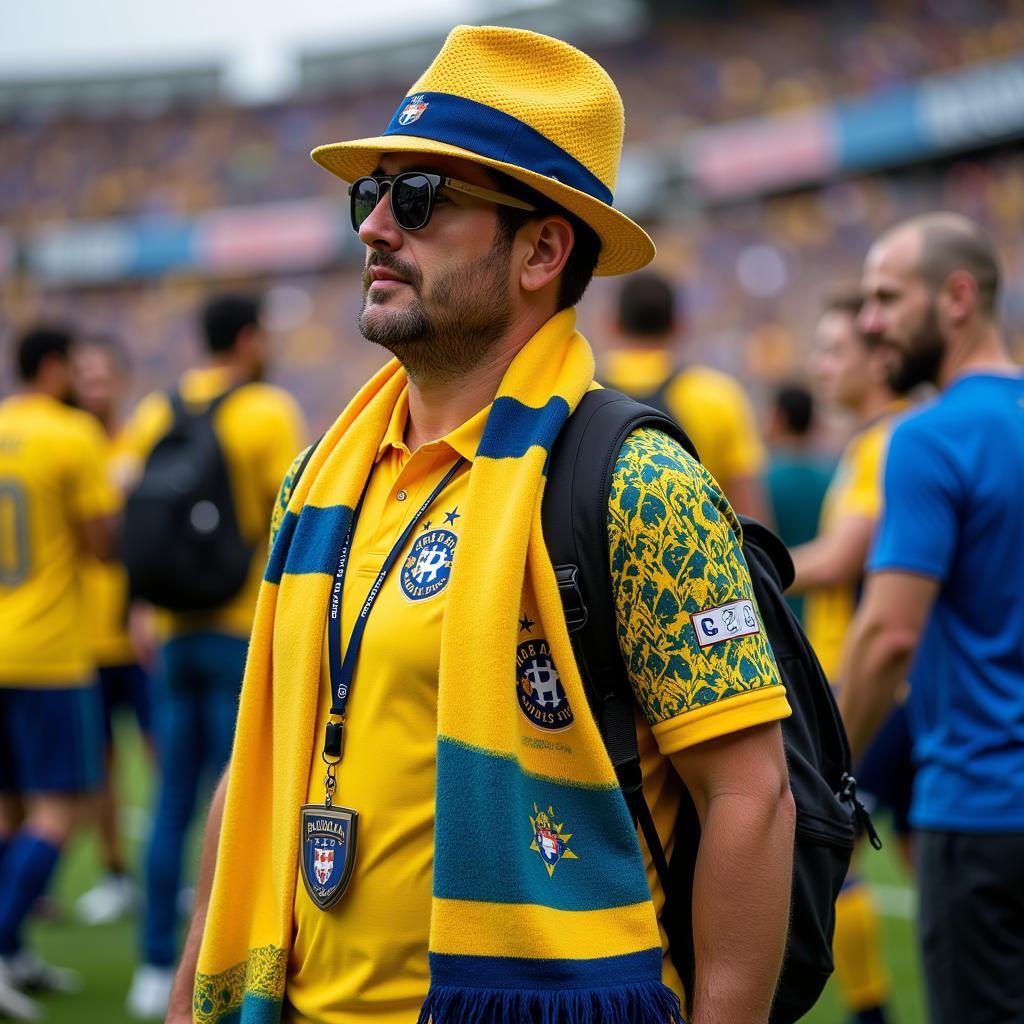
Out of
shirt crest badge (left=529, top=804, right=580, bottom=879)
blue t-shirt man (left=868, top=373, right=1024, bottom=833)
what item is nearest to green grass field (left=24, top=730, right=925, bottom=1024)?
blue t-shirt man (left=868, top=373, right=1024, bottom=833)

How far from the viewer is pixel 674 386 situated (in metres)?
5.24

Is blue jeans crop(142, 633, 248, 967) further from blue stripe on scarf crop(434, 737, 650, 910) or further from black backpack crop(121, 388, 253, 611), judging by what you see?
blue stripe on scarf crop(434, 737, 650, 910)

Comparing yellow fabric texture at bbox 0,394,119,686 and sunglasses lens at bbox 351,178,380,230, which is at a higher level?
sunglasses lens at bbox 351,178,380,230

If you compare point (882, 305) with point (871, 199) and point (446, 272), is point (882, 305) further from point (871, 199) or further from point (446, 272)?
point (871, 199)

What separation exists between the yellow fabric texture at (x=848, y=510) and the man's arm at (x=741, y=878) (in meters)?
2.86

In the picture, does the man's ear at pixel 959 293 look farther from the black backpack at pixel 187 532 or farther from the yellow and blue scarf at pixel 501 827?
the black backpack at pixel 187 532

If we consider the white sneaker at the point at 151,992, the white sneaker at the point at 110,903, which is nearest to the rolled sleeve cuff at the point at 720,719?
the white sneaker at the point at 151,992

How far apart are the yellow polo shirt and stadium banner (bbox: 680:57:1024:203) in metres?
20.9

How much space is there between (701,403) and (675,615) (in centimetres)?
337

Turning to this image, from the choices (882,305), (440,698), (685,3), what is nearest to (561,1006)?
(440,698)

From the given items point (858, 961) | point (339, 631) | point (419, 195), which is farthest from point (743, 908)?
point (858, 961)

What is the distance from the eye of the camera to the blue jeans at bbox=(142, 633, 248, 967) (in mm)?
5258

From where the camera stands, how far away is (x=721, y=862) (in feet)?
6.31

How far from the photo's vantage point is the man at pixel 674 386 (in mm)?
5203
